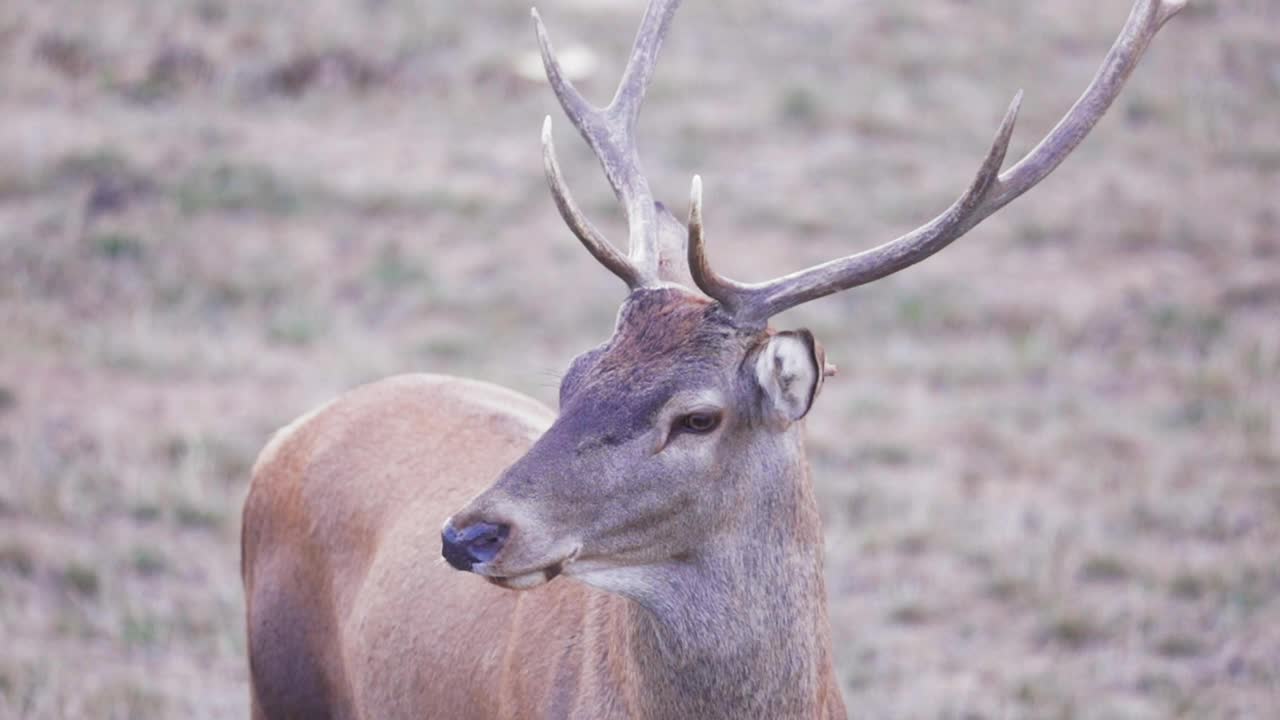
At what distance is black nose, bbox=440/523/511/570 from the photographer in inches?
138

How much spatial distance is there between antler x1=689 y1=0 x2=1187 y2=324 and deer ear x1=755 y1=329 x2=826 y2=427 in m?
0.12

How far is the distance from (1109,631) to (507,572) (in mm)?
4155

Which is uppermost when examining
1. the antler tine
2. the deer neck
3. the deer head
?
the antler tine

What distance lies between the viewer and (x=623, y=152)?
4469mm

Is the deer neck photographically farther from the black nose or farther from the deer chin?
the black nose

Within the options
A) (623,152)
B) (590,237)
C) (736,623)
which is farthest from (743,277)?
(736,623)

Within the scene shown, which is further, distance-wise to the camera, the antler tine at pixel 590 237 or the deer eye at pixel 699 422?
the antler tine at pixel 590 237

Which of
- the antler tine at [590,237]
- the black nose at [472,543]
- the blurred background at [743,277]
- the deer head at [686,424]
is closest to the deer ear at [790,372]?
the deer head at [686,424]

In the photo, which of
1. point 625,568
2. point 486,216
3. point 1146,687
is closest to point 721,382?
point 625,568

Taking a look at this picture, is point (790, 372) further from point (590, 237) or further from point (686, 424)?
point (590, 237)

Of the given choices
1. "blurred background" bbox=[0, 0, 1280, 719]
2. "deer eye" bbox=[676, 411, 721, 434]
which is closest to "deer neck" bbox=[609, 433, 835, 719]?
"deer eye" bbox=[676, 411, 721, 434]

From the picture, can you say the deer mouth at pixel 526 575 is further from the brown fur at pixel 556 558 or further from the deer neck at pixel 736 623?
the deer neck at pixel 736 623

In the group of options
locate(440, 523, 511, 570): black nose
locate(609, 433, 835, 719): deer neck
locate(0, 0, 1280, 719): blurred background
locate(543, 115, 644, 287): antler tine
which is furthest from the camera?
locate(0, 0, 1280, 719): blurred background

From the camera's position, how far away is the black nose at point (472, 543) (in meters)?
3.50
